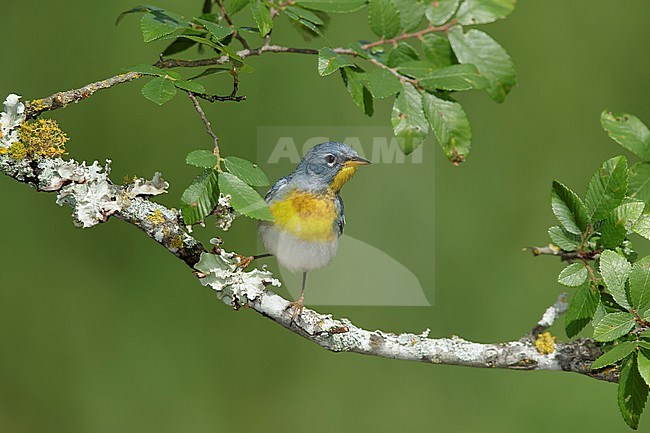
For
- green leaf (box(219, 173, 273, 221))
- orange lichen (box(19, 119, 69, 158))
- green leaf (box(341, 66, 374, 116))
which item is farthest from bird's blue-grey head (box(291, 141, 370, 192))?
orange lichen (box(19, 119, 69, 158))

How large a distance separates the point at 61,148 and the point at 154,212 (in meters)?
0.14

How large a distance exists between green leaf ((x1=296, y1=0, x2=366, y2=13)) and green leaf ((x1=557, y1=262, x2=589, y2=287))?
16.2 inches

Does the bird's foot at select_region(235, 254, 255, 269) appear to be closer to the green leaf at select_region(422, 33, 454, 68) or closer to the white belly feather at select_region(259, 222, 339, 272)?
the white belly feather at select_region(259, 222, 339, 272)

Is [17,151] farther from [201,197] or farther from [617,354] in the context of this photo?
[617,354]

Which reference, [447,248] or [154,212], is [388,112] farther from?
[154,212]

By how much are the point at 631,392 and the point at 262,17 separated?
62 cm

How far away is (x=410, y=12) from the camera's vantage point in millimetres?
957

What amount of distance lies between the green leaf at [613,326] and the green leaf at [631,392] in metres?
0.04

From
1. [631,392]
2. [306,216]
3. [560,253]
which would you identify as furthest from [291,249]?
[631,392]

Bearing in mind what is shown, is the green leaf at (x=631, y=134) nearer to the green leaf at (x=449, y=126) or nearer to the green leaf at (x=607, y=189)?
the green leaf at (x=607, y=189)

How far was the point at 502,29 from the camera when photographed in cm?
224

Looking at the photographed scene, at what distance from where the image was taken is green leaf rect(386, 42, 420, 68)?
0.96 m

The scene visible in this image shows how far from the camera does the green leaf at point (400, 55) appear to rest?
3.14 ft

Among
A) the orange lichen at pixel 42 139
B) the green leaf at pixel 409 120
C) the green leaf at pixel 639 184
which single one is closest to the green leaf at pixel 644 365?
the green leaf at pixel 639 184
